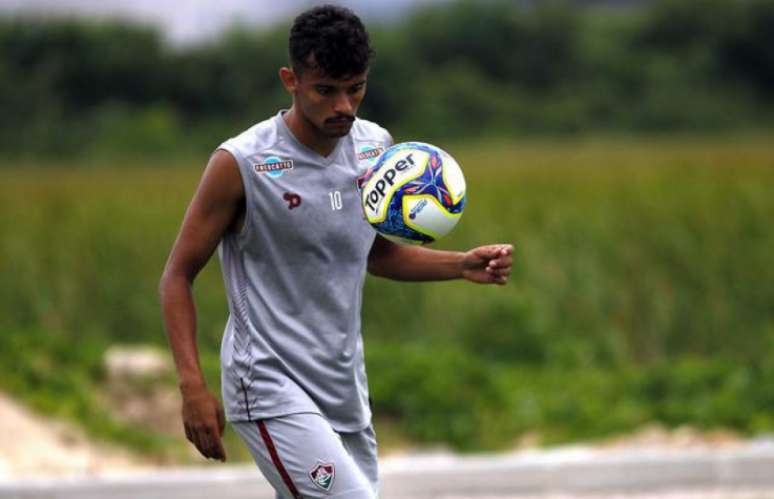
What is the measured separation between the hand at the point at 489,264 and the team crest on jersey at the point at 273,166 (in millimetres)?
670

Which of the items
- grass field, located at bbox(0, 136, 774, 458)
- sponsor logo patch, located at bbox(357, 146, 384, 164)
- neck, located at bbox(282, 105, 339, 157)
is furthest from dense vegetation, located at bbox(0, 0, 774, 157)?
neck, located at bbox(282, 105, 339, 157)

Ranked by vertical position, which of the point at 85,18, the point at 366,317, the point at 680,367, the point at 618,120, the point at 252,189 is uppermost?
the point at 252,189

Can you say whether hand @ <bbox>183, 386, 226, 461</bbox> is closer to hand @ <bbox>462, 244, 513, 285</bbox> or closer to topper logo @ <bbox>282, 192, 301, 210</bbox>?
topper logo @ <bbox>282, 192, 301, 210</bbox>

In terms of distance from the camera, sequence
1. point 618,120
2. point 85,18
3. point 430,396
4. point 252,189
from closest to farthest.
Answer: point 252,189 < point 430,396 < point 85,18 < point 618,120

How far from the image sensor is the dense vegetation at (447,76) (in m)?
32.5

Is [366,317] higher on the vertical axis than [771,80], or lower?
higher

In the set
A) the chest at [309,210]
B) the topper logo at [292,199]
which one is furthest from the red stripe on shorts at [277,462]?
the topper logo at [292,199]

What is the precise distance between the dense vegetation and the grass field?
1222 cm

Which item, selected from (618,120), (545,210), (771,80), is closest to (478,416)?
(545,210)

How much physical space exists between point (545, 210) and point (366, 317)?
335cm

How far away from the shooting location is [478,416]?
1226 centimetres

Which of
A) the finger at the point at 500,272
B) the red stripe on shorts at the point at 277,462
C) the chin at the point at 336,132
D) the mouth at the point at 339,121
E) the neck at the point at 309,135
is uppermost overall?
the mouth at the point at 339,121

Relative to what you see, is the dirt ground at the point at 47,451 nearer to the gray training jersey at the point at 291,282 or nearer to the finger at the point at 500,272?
the gray training jersey at the point at 291,282

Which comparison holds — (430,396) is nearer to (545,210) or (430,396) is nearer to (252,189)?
(545,210)
